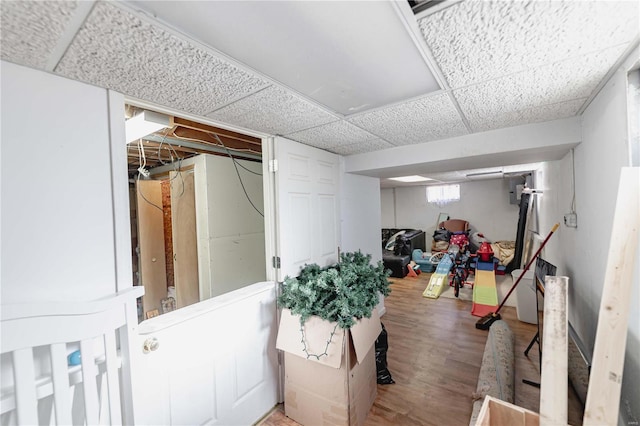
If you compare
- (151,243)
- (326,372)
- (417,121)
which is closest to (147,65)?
(417,121)

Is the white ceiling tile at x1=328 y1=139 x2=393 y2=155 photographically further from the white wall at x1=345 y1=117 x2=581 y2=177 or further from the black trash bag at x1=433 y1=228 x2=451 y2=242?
the black trash bag at x1=433 y1=228 x2=451 y2=242

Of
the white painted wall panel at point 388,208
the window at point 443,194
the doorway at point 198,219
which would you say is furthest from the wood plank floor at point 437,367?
the white painted wall panel at point 388,208

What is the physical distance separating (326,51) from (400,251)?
5.35m

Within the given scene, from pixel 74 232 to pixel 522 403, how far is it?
303cm

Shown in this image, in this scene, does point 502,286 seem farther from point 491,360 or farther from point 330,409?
point 330,409

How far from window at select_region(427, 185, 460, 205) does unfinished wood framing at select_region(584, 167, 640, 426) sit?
258 inches

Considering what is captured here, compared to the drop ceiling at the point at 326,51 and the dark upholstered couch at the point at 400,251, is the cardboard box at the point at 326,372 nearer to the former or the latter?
the drop ceiling at the point at 326,51

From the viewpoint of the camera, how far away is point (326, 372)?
5.43ft

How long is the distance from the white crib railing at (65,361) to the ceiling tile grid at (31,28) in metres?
0.83

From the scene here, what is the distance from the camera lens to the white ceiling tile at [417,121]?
1.45 meters

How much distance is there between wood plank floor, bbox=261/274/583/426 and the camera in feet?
5.88

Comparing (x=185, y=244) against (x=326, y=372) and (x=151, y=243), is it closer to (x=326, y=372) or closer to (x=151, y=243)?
(x=151, y=243)

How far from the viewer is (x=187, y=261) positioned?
2.81m

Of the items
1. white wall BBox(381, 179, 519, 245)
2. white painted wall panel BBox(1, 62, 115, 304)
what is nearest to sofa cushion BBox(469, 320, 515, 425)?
white painted wall panel BBox(1, 62, 115, 304)
